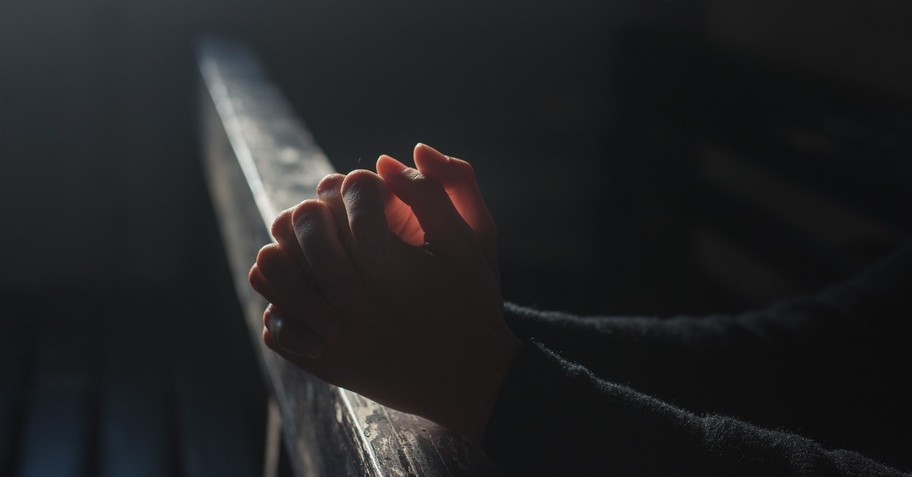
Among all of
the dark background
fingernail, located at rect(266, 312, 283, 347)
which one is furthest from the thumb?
the dark background

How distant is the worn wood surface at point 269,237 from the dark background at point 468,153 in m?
0.30

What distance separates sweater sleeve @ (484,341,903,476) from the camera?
0.46 m

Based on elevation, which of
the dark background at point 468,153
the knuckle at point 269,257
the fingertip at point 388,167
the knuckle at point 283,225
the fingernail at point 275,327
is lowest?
the dark background at point 468,153

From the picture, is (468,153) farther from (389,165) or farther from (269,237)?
(389,165)

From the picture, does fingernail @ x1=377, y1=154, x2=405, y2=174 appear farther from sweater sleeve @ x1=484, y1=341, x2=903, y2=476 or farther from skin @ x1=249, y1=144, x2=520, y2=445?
sweater sleeve @ x1=484, y1=341, x2=903, y2=476

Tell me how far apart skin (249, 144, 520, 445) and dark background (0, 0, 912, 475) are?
0.77m

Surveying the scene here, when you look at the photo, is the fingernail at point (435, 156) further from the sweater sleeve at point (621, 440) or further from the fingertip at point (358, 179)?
the sweater sleeve at point (621, 440)

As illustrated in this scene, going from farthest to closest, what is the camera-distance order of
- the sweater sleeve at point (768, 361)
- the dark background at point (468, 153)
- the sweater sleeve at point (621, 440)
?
the dark background at point (468, 153), the sweater sleeve at point (768, 361), the sweater sleeve at point (621, 440)

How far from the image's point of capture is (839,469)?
1.53 ft

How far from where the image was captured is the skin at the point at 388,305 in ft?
1.57

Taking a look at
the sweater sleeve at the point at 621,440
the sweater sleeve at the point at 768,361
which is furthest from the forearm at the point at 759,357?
the sweater sleeve at the point at 621,440

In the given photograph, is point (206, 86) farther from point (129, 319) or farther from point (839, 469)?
point (839, 469)

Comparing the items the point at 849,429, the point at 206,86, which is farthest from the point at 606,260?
the point at 849,429

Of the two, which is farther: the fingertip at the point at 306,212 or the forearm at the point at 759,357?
the forearm at the point at 759,357
